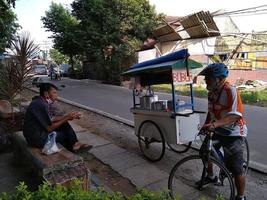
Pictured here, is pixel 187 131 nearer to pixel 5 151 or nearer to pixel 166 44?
pixel 5 151

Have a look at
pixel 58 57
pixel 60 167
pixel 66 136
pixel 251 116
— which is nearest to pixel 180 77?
pixel 66 136

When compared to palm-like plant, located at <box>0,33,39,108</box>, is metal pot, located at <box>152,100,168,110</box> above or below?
below

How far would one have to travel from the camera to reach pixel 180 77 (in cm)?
552

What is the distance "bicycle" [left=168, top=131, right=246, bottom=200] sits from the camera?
3.95m

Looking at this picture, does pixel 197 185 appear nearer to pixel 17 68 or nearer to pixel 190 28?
pixel 17 68

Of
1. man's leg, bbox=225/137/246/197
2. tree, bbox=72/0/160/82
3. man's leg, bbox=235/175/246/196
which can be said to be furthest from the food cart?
tree, bbox=72/0/160/82

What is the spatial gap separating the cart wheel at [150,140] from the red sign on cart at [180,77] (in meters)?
0.92

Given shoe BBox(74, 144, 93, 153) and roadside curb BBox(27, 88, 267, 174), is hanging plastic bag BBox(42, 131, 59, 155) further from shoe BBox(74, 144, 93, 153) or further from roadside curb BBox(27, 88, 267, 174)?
roadside curb BBox(27, 88, 267, 174)

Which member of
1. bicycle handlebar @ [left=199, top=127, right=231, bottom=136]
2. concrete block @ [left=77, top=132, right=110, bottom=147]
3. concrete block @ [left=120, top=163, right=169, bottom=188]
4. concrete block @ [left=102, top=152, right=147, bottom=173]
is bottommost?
concrete block @ [left=120, top=163, right=169, bottom=188]

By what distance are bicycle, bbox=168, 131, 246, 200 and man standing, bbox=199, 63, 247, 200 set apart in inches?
5.3

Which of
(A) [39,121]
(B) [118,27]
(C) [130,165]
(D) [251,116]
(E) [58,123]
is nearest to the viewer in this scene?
(A) [39,121]

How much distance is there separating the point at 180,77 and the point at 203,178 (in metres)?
1.90

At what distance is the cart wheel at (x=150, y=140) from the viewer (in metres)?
5.79

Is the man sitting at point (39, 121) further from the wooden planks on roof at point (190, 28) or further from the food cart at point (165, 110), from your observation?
the wooden planks on roof at point (190, 28)
